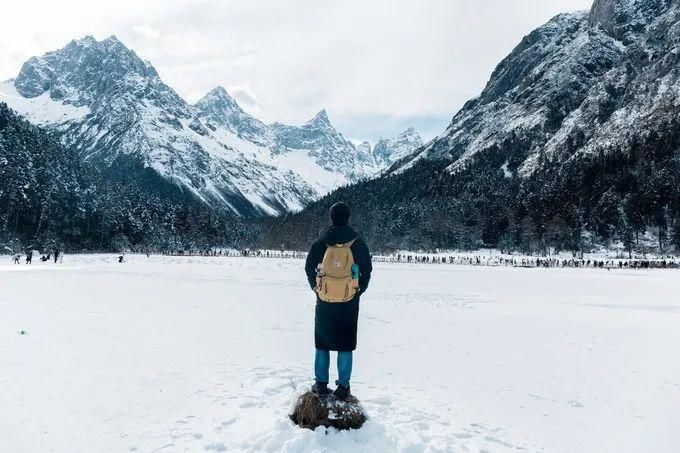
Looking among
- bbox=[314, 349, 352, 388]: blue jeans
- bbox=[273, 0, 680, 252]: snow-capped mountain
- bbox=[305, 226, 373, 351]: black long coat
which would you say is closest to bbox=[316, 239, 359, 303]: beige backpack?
bbox=[305, 226, 373, 351]: black long coat

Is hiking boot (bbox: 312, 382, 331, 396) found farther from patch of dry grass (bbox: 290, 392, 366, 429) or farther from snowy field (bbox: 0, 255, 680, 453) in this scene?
snowy field (bbox: 0, 255, 680, 453)

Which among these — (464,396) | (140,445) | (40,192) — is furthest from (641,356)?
(40,192)

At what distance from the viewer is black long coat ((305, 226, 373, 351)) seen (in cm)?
601

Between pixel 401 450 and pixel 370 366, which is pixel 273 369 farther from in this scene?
pixel 401 450

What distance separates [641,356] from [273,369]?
7975mm

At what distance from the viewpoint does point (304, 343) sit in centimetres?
1095

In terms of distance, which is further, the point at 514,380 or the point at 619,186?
the point at 619,186

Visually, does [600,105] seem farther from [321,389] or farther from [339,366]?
[321,389]

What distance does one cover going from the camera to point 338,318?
604 cm

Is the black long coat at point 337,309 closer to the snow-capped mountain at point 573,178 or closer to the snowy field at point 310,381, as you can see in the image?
the snowy field at point 310,381

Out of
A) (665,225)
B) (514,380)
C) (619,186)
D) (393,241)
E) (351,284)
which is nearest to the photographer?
(351,284)

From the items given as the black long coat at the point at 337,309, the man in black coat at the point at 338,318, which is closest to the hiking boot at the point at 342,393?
the man in black coat at the point at 338,318

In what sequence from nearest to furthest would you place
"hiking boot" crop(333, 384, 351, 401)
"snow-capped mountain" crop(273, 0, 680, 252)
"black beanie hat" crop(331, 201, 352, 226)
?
"hiking boot" crop(333, 384, 351, 401)
"black beanie hat" crop(331, 201, 352, 226)
"snow-capped mountain" crop(273, 0, 680, 252)

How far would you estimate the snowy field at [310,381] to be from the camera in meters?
5.36
